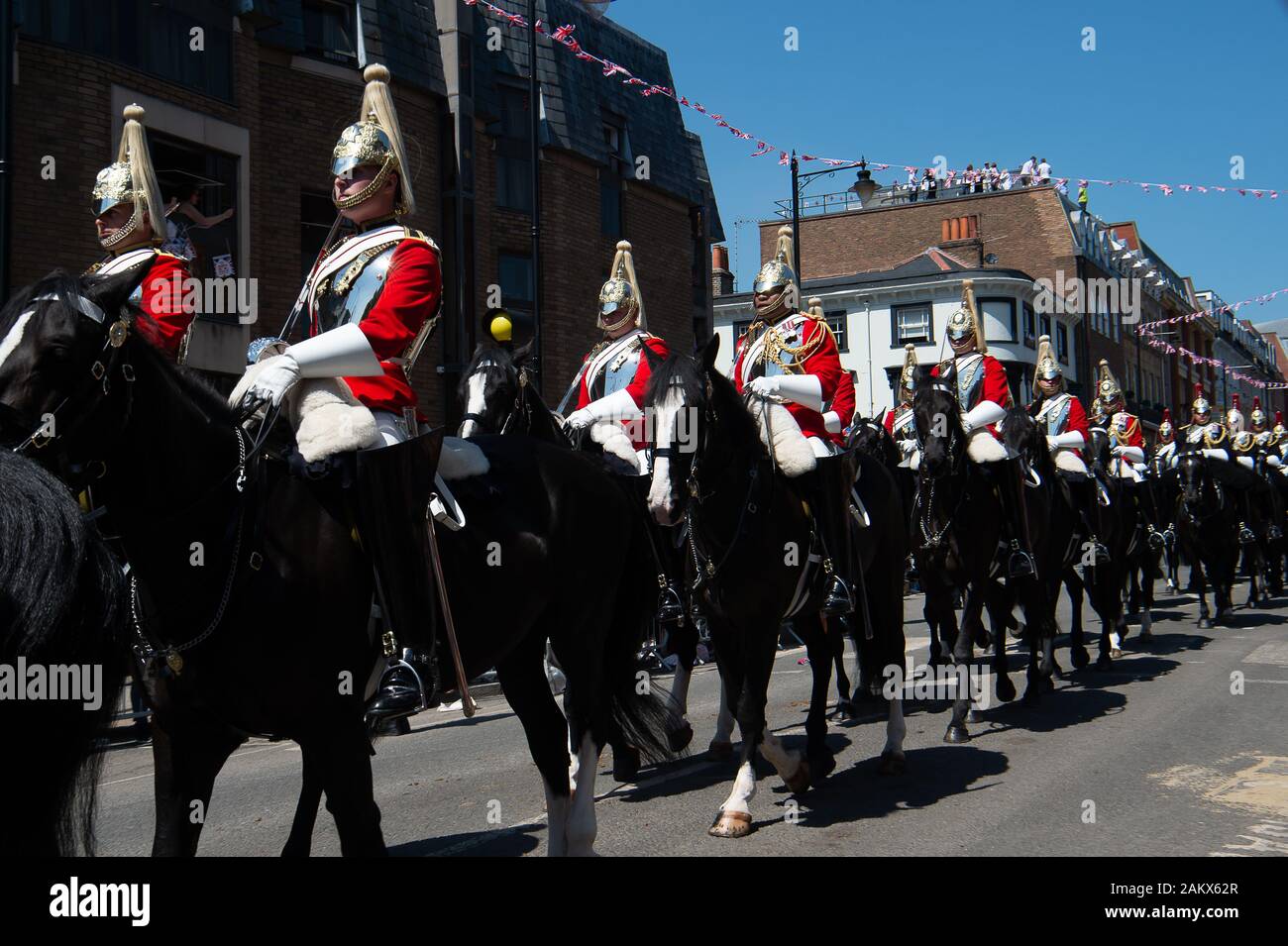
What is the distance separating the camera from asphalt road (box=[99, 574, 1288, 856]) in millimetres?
5984

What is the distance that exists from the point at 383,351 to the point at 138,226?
2153 millimetres

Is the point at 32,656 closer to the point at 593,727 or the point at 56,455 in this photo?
the point at 56,455

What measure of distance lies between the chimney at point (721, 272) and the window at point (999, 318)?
1090 cm

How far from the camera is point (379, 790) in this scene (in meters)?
7.47

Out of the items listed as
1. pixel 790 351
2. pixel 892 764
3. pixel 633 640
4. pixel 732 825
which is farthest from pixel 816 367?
pixel 732 825

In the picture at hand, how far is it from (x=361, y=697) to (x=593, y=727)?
166 centimetres

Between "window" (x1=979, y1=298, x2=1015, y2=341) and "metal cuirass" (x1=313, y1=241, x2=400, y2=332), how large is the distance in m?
48.1

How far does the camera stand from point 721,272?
52594mm

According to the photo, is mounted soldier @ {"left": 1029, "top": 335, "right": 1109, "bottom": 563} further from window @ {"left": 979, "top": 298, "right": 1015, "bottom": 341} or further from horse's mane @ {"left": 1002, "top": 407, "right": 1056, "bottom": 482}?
window @ {"left": 979, "top": 298, "right": 1015, "bottom": 341}

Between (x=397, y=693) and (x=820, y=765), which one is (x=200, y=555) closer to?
(x=397, y=693)

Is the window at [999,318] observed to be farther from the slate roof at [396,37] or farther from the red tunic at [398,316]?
the red tunic at [398,316]

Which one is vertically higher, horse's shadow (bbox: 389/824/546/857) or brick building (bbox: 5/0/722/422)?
brick building (bbox: 5/0/722/422)

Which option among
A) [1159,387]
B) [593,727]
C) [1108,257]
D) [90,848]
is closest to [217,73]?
[593,727]

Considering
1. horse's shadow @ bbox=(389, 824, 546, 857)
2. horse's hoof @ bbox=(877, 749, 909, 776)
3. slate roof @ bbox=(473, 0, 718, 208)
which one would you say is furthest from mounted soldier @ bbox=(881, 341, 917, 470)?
slate roof @ bbox=(473, 0, 718, 208)
